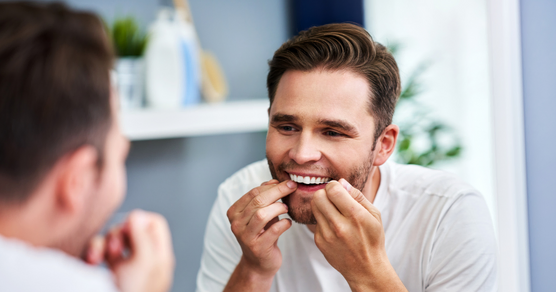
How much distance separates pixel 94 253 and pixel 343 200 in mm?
577

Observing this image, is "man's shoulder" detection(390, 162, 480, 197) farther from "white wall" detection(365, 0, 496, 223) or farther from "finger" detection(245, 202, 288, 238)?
"white wall" detection(365, 0, 496, 223)

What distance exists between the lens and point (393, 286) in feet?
3.29

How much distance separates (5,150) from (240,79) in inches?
76.4

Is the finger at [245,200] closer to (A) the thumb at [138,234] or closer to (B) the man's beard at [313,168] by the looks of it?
(B) the man's beard at [313,168]

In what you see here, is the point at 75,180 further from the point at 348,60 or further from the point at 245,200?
the point at 348,60

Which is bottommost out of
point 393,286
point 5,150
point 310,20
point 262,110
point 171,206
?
point 171,206

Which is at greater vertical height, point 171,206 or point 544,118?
point 544,118

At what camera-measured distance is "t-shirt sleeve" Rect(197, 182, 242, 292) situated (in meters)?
1.38

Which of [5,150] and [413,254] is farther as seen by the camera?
[413,254]

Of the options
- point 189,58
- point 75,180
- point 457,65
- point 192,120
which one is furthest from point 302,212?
point 457,65

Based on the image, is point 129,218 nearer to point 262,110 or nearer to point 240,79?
point 262,110

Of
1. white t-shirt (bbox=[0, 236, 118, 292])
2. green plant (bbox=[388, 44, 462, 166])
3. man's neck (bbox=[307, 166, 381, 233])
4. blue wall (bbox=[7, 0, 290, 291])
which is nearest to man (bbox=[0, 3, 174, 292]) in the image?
white t-shirt (bbox=[0, 236, 118, 292])

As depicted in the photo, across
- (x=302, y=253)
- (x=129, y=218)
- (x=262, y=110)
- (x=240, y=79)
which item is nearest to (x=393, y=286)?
(x=302, y=253)

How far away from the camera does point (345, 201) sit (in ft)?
3.34
